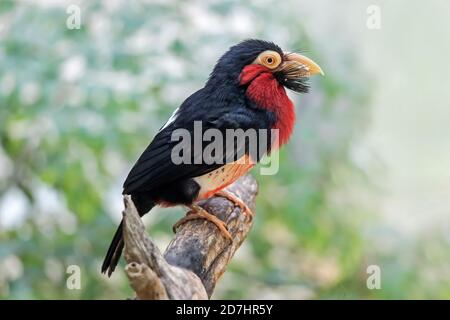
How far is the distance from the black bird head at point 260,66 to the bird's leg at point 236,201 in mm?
496

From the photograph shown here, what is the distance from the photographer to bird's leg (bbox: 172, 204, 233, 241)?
8.95ft

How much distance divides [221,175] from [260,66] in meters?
0.48

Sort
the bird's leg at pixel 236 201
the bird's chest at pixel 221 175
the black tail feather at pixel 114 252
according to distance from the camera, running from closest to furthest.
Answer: the black tail feather at pixel 114 252
the bird's chest at pixel 221 175
the bird's leg at pixel 236 201

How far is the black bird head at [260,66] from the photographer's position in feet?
9.29

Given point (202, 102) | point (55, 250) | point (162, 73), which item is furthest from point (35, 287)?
point (202, 102)

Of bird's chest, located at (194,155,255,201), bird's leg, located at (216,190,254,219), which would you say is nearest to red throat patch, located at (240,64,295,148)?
bird's chest, located at (194,155,255,201)

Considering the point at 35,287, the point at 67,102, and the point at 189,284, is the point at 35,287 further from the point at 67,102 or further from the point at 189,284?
the point at 189,284

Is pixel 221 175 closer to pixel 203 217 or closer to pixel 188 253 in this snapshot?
pixel 203 217

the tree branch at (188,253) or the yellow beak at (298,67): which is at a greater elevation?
the yellow beak at (298,67)

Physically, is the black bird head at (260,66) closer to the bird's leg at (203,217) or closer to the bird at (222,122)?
the bird at (222,122)

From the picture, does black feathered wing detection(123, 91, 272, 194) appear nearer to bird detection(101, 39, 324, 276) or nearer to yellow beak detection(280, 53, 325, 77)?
bird detection(101, 39, 324, 276)

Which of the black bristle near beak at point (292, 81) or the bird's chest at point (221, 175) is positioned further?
the black bristle near beak at point (292, 81)

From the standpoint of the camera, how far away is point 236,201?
3027 millimetres

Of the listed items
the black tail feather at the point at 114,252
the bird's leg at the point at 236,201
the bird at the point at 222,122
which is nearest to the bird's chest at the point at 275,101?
the bird at the point at 222,122
